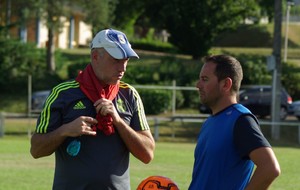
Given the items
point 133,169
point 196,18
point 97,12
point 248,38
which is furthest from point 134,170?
point 248,38

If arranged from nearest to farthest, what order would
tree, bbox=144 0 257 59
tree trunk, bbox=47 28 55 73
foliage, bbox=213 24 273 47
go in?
tree trunk, bbox=47 28 55 73 < tree, bbox=144 0 257 59 < foliage, bbox=213 24 273 47

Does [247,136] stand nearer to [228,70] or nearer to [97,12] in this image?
[228,70]

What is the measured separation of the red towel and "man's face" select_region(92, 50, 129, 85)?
2.1 inches

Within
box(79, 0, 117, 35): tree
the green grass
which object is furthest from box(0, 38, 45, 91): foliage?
the green grass

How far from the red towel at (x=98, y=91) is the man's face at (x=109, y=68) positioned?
5cm

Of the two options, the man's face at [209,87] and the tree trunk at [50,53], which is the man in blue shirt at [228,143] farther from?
the tree trunk at [50,53]

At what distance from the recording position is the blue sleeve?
4895 millimetres

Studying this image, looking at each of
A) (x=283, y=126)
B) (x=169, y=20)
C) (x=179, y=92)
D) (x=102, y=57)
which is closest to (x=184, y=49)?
(x=169, y=20)

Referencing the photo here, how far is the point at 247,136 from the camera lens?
4910 millimetres

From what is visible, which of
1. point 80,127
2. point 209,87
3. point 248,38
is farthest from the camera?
point 248,38

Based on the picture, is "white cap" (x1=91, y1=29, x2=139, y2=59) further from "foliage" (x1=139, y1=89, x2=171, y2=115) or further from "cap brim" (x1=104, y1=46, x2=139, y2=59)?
"foliage" (x1=139, y1=89, x2=171, y2=115)

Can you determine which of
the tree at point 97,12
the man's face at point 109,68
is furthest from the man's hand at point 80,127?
the tree at point 97,12

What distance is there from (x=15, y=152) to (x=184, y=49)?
37930 mm

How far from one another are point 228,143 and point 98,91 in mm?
1030
